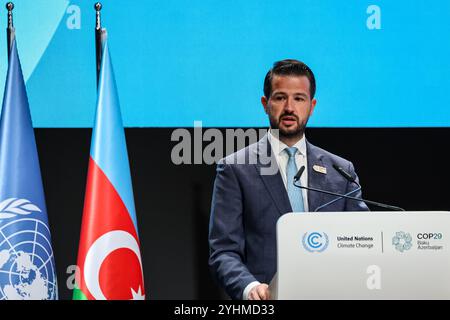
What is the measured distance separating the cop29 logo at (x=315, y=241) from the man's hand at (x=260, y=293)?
300 mm

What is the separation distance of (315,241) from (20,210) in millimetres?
1926

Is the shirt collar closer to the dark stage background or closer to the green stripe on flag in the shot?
the dark stage background

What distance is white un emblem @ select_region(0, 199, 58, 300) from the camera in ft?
11.1

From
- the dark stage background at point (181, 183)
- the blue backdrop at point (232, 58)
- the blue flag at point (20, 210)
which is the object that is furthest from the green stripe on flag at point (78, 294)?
the blue backdrop at point (232, 58)

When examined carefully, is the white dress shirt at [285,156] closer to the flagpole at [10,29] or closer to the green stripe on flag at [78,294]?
the green stripe on flag at [78,294]

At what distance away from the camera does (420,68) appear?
396 cm

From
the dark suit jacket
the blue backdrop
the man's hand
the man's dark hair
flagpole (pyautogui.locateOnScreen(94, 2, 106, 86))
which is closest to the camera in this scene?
the man's hand

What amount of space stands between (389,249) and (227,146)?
6.49 ft

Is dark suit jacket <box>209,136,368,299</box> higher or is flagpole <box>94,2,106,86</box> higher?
flagpole <box>94,2,106,86</box>

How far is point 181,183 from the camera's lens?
4082mm

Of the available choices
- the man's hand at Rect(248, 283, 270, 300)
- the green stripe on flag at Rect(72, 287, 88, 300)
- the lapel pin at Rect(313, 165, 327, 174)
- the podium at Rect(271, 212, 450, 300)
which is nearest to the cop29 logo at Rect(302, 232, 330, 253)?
the podium at Rect(271, 212, 450, 300)

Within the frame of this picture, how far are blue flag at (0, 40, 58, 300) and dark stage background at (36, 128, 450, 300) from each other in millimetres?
425

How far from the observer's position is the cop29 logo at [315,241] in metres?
2.05
